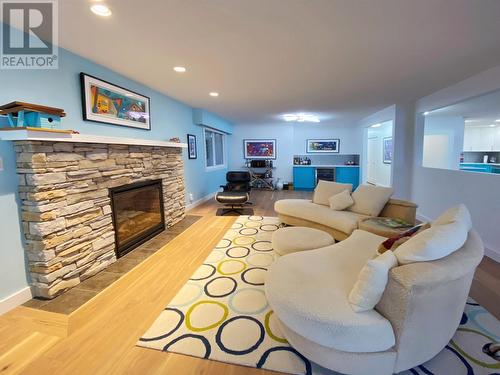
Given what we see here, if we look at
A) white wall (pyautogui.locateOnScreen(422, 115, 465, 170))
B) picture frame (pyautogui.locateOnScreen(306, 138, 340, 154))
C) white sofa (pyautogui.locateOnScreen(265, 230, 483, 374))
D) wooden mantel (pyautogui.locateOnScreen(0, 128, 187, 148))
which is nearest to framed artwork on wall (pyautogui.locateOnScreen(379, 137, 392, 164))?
white wall (pyautogui.locateOnScreen(422, 115, 465, 170))

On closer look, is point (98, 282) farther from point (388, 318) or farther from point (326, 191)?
point (326, 191)

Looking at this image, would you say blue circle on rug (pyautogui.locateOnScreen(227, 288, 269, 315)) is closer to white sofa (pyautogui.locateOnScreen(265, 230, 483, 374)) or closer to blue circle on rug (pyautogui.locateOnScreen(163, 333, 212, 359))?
blue circle on rug (pyautogui.locateOnScreen(163, 333, 212, 359))

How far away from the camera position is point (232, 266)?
8.27ft

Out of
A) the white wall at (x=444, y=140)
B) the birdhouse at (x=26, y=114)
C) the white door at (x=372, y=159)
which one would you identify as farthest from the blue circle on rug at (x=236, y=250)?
the white door at (x=372, y=159)

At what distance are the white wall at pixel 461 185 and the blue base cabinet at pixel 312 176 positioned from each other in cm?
327

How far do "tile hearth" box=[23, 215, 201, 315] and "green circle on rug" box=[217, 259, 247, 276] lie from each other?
3.23ft

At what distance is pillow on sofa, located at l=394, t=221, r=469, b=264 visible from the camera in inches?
46.3

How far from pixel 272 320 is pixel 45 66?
2.99 meters

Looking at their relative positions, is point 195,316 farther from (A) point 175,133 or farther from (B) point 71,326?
(A) point 175,133

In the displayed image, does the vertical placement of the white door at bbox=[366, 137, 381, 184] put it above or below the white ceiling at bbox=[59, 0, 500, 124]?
below

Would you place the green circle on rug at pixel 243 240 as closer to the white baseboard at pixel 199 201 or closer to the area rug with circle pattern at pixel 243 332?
the area rug with circle pattern at pixel 243 332

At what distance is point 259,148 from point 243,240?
17.3ft

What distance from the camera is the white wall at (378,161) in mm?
7223

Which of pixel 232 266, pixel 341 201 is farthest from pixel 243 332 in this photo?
pixel 341 201
